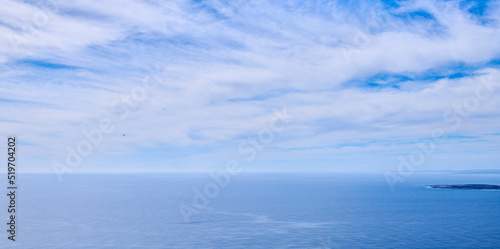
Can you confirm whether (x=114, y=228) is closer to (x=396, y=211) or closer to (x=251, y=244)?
(x=251, y=244)

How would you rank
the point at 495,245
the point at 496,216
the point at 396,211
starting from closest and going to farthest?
the point at 495,245 → the point at 496,216 → the point at 396,211

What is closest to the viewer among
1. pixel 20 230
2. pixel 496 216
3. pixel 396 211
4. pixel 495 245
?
pixel 495 245

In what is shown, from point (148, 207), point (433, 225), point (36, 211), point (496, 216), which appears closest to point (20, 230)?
point (36, 211)

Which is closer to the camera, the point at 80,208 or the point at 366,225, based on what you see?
the point at 366,225

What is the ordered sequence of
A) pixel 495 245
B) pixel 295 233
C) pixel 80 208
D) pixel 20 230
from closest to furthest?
pixel 495 245 < pixel 295 233 < pixel 20 230 < pixel 80 208

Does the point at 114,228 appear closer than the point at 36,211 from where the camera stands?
Yes

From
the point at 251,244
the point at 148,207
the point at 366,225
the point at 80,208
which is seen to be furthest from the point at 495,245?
the point at 80,208

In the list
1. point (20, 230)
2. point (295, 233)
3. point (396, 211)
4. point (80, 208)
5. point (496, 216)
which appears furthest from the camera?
point (80, 208)

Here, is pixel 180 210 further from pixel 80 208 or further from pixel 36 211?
pixel 36 211
